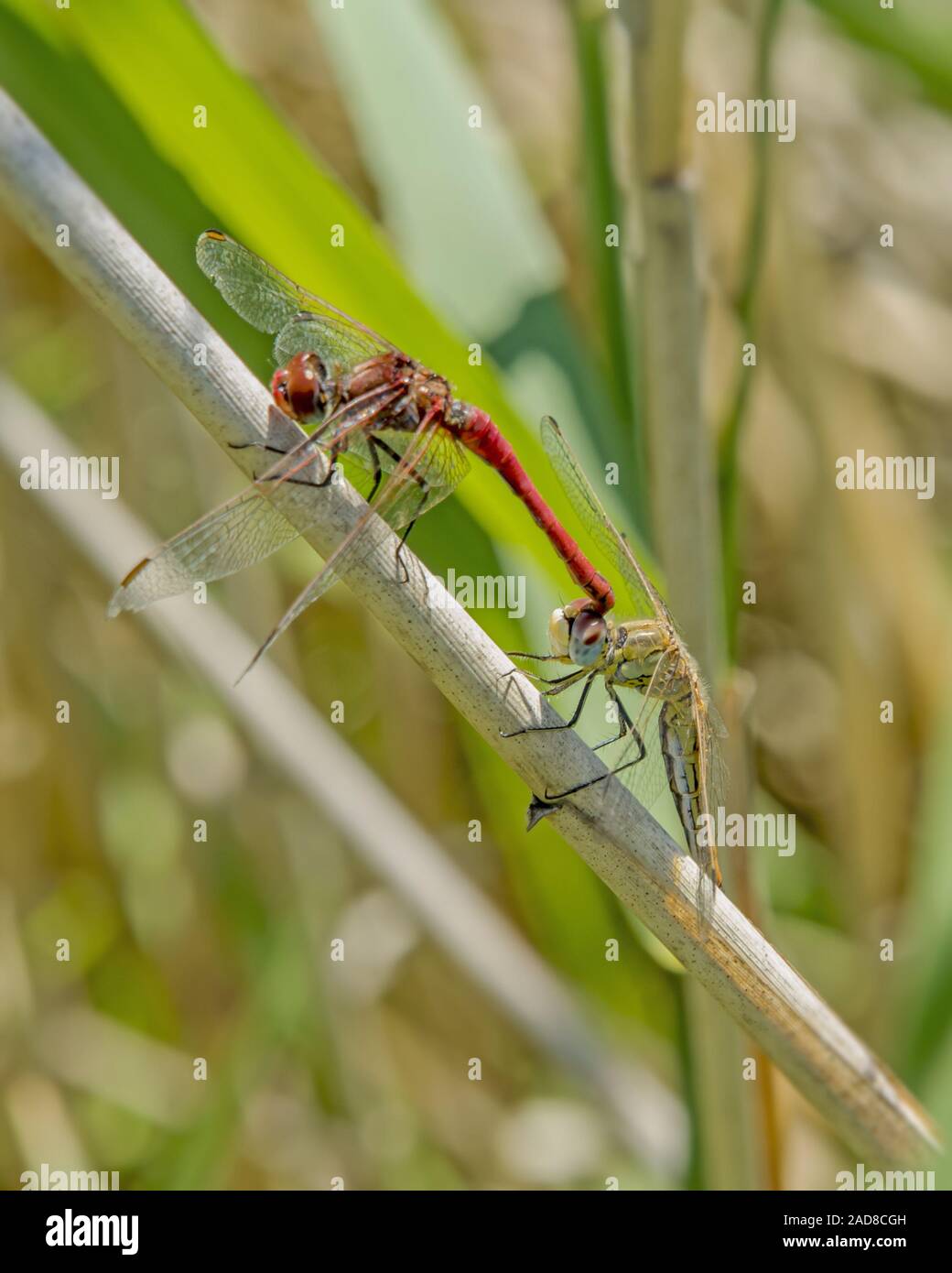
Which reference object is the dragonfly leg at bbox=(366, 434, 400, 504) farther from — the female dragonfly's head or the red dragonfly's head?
the female dragonfly's head

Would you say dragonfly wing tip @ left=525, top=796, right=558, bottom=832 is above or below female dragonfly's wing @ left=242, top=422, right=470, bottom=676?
below

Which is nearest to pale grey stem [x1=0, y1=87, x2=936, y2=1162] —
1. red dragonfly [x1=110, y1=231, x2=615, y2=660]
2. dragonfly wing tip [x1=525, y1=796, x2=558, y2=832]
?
dragonfly wing tip [x1=525, y1=796, x2=558, y2=832]

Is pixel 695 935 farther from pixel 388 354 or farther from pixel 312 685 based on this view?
pixel 312 685

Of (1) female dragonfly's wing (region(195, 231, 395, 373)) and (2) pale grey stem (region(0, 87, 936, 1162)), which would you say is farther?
(1) female dragonfly's wing (region(195, 231, 395, 373))

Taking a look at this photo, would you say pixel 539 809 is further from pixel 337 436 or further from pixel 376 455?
pixel 376 455

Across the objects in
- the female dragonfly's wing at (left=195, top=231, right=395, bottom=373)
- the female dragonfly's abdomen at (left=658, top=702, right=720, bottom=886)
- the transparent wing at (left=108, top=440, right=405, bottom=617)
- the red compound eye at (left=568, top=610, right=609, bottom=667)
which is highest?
the female dragonfly's wing at (left=195, top=231, right=395, bottom=373)

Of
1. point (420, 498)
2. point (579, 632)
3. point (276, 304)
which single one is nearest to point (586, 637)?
point (579, 632)

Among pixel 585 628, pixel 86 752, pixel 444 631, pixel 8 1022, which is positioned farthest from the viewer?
pixel 86 752

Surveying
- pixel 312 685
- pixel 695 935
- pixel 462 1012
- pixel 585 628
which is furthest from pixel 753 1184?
pixel 312 685

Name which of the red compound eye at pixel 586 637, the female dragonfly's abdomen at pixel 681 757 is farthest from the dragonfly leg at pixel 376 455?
the female dragonfly's abdomen at pixel 681 757
